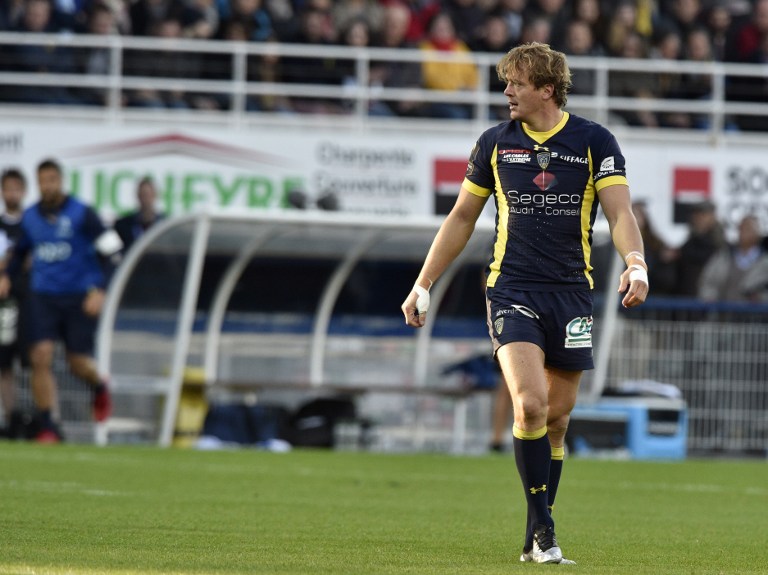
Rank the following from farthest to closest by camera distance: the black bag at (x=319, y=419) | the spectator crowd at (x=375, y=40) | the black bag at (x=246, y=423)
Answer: the spectator crowd at (x=375, y=40) → the black bag at (x=246, y=423) → the black bag at (x=319, y=419)

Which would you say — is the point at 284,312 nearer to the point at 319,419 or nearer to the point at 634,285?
the point at 319,419

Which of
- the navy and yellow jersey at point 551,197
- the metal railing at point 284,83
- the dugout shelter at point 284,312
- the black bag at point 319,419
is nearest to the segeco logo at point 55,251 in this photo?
the dugout shelter at point 284,312

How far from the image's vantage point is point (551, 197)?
266 inches

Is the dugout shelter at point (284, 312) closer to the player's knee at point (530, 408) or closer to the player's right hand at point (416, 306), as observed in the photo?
the player's right hand at point (416, 306)

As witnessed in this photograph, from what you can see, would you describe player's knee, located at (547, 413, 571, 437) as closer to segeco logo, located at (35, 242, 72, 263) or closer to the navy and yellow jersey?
the navy and yellow jersey

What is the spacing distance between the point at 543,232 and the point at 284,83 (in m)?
13.9

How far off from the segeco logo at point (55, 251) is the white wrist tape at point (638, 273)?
9.31 meters

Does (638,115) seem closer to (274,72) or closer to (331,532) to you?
(274,72)

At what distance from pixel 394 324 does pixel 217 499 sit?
773 centimetres

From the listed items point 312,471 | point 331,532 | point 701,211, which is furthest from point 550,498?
point 701,211

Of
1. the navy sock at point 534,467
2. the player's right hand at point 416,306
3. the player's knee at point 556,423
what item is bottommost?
the navy sock at point 534,467

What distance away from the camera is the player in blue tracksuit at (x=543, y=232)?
666 cm

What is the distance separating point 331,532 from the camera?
763 cm

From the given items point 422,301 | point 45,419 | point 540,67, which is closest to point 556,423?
point 422,301
